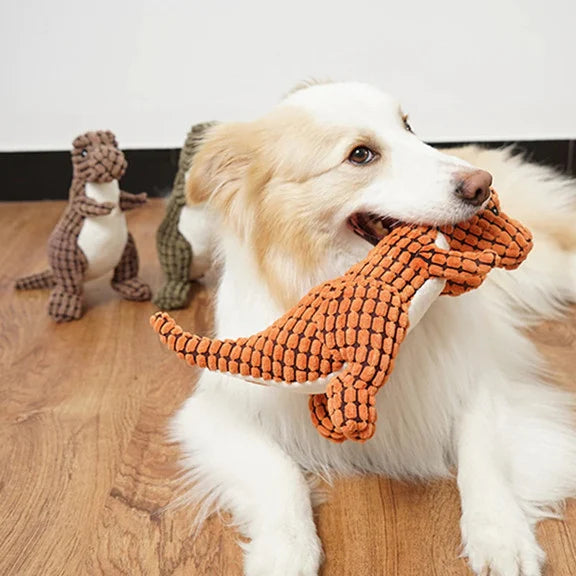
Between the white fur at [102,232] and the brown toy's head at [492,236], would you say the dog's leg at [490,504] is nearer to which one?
the brown toy's head at [492,236]

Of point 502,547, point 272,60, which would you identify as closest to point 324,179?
point 502,547

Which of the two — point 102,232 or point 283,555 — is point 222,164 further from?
point 102,232

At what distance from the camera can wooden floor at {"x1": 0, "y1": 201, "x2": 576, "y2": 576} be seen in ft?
4.67

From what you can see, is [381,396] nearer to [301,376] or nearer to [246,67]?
[301,376]

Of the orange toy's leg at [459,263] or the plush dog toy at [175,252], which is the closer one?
the orange toy's leg at [459,263]

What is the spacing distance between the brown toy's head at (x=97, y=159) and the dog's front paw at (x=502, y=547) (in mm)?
1544

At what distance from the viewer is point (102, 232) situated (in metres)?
2.46

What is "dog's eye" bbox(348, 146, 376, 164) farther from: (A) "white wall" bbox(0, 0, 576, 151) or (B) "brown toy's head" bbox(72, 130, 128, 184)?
(A) "white wall" bbox(0, 0, 576, 151)

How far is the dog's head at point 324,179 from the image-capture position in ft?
4.64

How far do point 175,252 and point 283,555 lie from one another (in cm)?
137

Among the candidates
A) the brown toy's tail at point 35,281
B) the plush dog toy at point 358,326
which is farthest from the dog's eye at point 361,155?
the brown toy's tail at point 35,281

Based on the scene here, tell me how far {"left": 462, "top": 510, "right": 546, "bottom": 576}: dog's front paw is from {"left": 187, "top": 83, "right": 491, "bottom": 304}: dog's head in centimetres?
52

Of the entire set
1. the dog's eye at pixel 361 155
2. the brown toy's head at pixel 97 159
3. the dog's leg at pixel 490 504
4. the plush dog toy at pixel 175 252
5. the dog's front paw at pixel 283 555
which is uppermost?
the dog's eye at pixel 361 155

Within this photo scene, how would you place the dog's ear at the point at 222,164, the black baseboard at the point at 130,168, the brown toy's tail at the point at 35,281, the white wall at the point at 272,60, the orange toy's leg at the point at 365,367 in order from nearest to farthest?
the orange toy's leg at the point at 365,367, the dog's ear at the point at 222,164, the brown toy's tail at the point at 35,281, the white wall at the point at 272,60, the black baseboard at the point at 130,168
